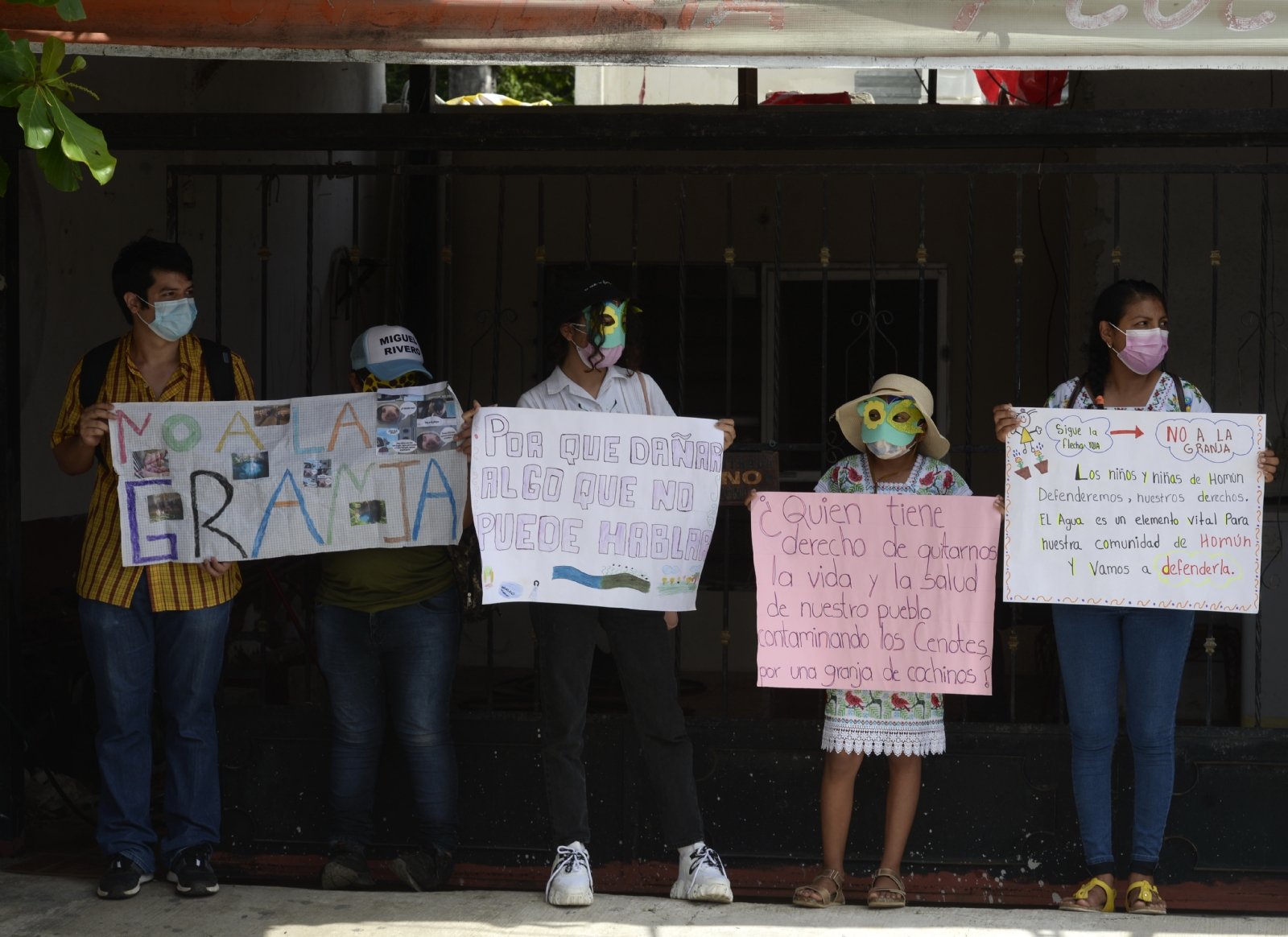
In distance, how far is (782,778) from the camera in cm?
470

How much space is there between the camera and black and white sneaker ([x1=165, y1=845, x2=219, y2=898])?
434 cm

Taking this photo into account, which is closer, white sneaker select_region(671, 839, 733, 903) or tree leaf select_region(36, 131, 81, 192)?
tree leaf select_region(36, 131, 81, 192)

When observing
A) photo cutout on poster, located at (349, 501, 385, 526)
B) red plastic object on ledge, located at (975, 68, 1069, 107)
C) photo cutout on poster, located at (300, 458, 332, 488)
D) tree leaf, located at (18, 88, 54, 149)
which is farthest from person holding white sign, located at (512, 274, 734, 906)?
red plastic object on ledge, located at (975, 68, 1069, 107)

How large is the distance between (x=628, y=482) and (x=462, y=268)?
18.2 ft

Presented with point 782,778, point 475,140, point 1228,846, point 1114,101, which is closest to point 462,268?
point 1114,101

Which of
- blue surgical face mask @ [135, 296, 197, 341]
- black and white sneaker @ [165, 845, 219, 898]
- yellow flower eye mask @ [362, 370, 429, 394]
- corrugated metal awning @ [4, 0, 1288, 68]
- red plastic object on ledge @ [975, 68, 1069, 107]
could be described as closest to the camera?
corrugated metal awning @ [4, 0, 1288, 68]

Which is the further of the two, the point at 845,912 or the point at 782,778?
the point at 782,778

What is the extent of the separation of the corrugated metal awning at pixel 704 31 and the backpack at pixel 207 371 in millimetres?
910

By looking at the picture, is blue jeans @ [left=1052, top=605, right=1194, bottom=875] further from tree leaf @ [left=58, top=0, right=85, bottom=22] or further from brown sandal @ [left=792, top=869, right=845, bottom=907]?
tree leaf @ [left=58, top=0, right=85, bottom=22]

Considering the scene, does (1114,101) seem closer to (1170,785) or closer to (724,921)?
(1170,785)

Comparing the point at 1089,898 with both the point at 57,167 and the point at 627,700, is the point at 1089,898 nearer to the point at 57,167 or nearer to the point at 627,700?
the point at 627,700

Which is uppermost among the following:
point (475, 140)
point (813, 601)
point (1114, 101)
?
point (1114, 101)

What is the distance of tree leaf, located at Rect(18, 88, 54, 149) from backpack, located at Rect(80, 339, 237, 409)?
1374 mm

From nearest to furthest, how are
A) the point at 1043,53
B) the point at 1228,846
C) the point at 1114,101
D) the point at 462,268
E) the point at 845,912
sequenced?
the point at 1043,53 < the point at 845,912 < the point at 1228,846 < the point at 1114,101 < the point at 462,268
